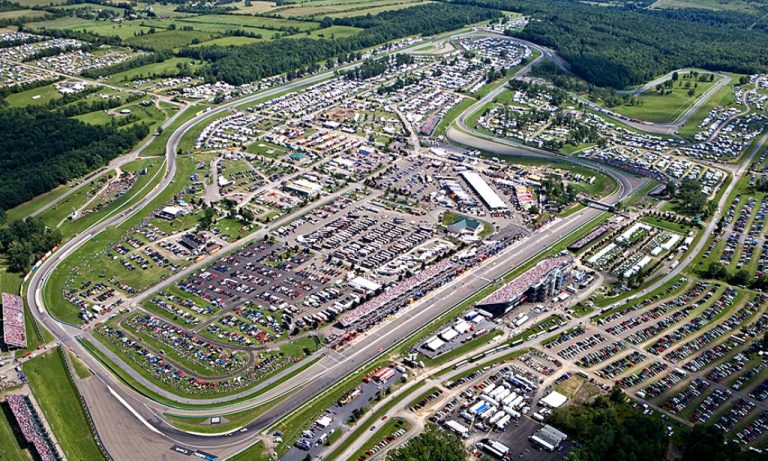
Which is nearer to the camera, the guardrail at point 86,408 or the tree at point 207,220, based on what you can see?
the guardrail at point 86,408

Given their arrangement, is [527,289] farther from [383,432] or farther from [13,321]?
[13,321]

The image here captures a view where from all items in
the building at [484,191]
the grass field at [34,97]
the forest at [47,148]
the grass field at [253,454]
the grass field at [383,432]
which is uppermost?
the grass field at [34,97]

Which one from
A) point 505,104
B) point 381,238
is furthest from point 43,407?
point 505,104

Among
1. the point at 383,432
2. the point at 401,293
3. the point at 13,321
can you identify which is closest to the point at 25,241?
the point at 13,321

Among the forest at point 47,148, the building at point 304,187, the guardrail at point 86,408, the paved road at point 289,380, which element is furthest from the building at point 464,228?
the forest at point 47,148

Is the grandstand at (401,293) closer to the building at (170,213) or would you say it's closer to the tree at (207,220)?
the tree at (207,220)

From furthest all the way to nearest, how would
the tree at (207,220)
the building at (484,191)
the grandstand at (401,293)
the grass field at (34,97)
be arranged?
the grass field at (34,97)
the building at (484,191)
the tree at (207,220)
the grandstand at (401,293)
